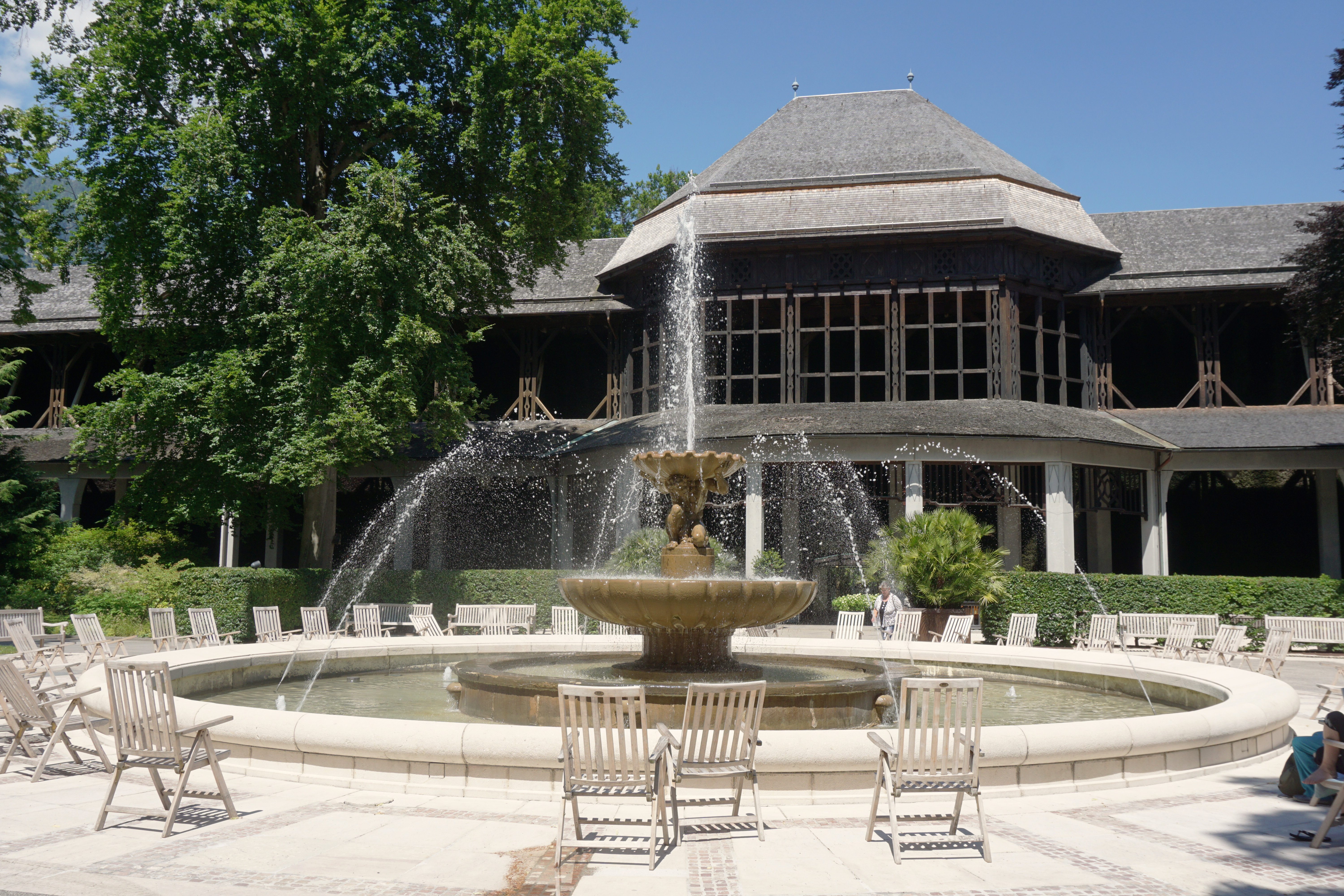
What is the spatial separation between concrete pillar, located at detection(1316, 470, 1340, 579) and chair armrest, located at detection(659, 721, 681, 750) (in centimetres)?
2622

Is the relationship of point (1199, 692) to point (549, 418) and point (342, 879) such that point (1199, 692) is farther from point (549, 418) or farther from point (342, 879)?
point (549, 418)

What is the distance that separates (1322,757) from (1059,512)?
1715 cm

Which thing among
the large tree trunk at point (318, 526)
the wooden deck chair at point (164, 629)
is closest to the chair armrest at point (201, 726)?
the wooden deck chair at point (164, 629)

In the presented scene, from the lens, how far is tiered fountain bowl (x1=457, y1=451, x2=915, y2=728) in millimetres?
8586

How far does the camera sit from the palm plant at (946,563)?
19.4 metres

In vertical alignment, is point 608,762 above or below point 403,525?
below

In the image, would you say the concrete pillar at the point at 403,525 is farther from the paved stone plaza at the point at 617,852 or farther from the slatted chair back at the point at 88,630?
the paved stone plaza at the point at 617,852

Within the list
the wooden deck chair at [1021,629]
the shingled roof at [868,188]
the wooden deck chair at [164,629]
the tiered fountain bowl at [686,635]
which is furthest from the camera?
the shingled roof at [868,188]

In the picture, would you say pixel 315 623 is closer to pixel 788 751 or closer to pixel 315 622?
pixel 315 622

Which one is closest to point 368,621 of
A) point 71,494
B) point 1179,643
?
point 1179,643

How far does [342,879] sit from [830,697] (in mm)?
4593

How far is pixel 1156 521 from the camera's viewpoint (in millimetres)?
25250

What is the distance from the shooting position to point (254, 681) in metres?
12.0

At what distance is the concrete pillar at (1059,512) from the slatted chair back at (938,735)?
1809 cm
